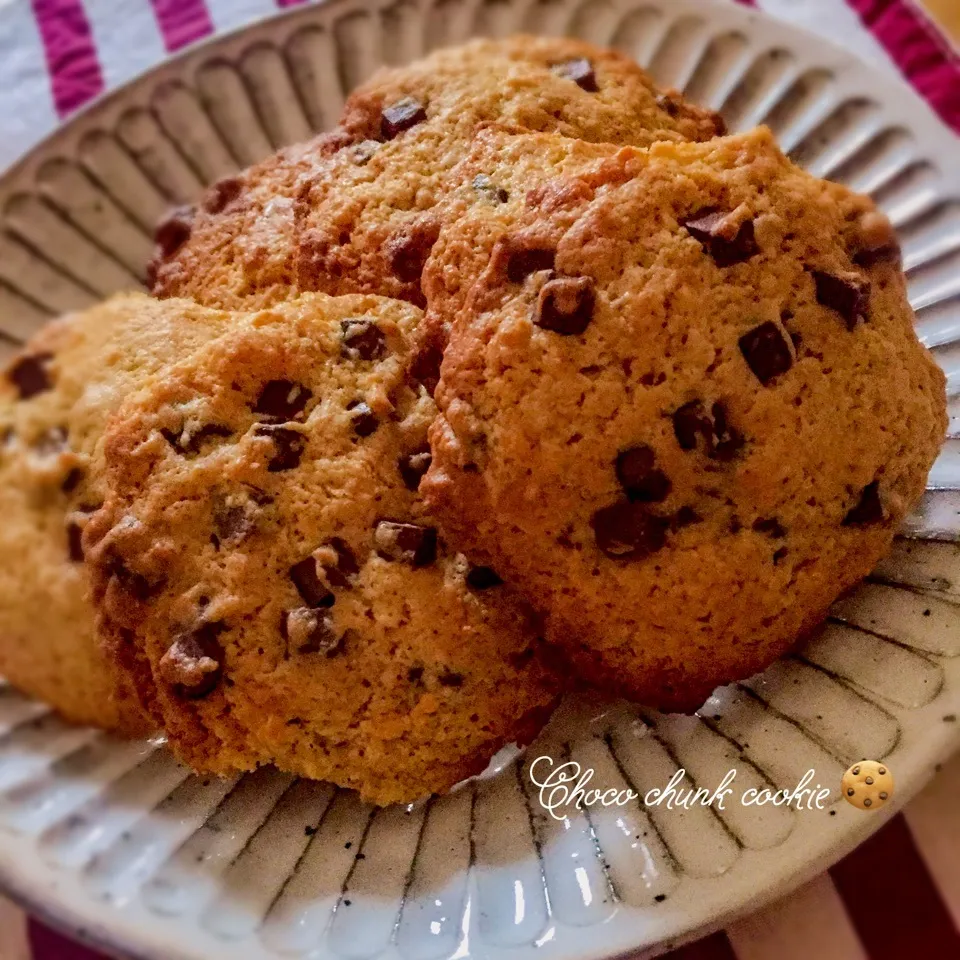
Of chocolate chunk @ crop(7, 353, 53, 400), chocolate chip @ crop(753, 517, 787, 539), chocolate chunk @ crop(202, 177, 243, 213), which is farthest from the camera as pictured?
chocolate chunk @ crop(202, 177, 243, 213)

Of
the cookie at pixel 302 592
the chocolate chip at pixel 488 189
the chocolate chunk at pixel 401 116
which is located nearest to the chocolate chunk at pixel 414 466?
the cookie at pixel 302 592

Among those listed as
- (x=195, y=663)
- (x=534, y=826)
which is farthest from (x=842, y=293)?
(x=195, y=663)

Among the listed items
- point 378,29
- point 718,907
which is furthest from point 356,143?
point 718,907

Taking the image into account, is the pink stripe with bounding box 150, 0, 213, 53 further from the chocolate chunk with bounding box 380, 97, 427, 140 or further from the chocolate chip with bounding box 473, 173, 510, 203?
the chocolate chip with bounding box 473, 173, 510, 203

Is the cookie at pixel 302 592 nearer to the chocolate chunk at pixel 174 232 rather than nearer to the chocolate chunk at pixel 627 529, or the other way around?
the chocolate chunk at pixel 627 529

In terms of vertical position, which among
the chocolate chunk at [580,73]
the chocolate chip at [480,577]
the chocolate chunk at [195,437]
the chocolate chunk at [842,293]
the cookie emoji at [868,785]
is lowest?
the chocolate chunk at [195,437]

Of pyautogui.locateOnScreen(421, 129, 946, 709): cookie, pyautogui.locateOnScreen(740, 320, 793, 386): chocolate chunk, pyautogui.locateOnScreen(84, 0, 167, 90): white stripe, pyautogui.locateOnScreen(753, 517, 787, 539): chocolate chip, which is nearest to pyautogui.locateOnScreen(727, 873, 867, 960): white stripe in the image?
pyautogui.locateOnScreen(421, 129, 946, 709): cookie
